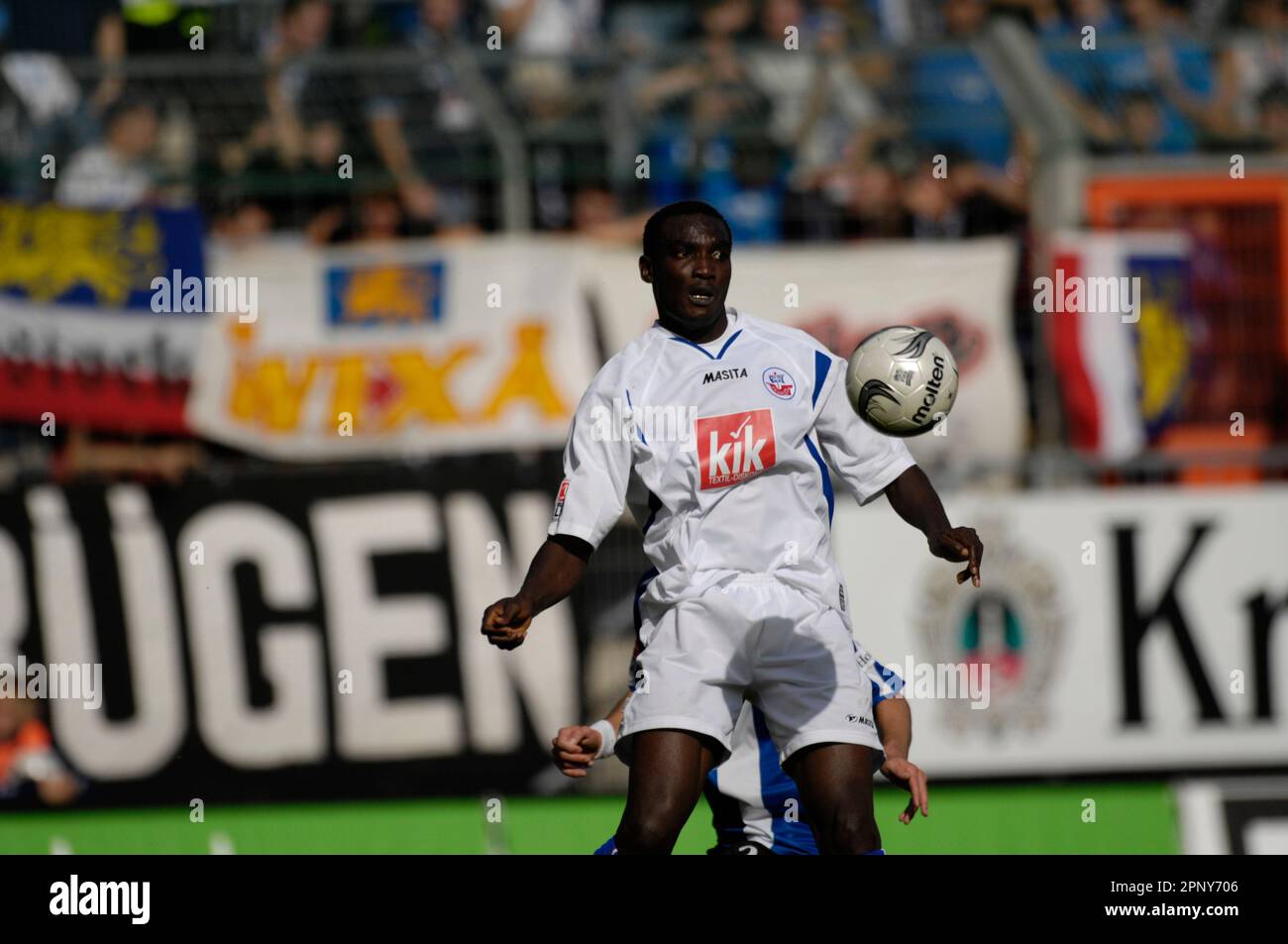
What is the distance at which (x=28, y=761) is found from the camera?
11211mm

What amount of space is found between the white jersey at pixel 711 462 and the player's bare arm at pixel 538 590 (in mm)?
56

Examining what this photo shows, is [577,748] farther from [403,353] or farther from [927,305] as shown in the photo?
[927,305]

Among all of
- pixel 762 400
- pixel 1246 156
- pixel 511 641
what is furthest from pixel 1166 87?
pixel 511 641

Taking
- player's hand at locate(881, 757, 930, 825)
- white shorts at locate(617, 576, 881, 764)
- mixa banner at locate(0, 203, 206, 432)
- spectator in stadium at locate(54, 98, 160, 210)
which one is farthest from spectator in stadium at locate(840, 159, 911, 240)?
player's hand at locate(881, 757, 930, 825)

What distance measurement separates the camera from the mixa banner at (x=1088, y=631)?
11250mm

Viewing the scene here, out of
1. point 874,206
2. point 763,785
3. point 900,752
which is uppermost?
point 874,206

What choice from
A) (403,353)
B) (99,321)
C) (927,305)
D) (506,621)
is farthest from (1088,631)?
(506,621)

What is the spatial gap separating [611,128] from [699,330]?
21.3 ft

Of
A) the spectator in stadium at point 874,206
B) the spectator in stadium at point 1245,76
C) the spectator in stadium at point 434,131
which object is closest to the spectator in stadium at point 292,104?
the spectator in stadium at point 434,131

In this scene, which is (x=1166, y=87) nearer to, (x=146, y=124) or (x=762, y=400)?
(x=146, y=124)

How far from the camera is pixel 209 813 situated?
11273 mm

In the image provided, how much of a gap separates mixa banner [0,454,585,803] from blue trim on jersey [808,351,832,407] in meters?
5.44

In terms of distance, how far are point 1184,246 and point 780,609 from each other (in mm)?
6950

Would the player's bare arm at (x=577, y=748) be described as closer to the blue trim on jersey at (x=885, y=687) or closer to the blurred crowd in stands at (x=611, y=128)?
the blue trim on jersey at (x=885, y=687)
